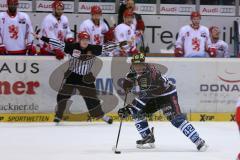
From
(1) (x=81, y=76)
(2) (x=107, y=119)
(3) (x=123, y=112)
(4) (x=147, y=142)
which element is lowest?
(2) (x=107, y=119)

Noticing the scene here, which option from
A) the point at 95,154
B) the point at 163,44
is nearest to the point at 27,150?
the point at 95,154

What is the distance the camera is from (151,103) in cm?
980

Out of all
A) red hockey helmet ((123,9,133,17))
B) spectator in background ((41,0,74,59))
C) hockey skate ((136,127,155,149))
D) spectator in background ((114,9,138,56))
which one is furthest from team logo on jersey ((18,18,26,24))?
hockey skate ((136,127,155,149))

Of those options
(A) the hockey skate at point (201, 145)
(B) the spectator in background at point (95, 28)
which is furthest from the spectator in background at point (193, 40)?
(A) the hockey skate at point (201, 145)

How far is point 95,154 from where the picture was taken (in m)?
9.22

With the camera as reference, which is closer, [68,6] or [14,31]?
[14,31]

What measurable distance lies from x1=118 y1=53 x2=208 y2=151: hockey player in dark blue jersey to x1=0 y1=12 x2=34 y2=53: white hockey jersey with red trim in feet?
12.5

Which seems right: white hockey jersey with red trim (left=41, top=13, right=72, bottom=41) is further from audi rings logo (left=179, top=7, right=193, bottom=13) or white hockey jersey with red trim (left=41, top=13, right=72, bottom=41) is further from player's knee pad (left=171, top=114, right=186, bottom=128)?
player's knee pad (left=171, top=114, right=186, bottom=128)

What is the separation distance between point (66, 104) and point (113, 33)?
1.70 m

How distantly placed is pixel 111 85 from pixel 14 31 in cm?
208

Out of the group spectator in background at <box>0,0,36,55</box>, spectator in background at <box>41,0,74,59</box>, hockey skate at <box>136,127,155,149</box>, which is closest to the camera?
hockey skate at <box>136,127,155,149</box>

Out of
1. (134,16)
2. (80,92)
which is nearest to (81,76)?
(80,92)

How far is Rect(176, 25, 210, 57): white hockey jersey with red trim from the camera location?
14023mm

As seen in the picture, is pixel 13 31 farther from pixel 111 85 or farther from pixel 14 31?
pixel 111 85
